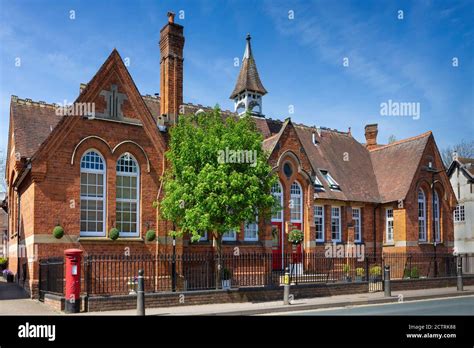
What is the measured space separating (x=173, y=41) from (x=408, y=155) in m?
17.8

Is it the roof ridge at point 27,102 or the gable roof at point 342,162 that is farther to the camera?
the gable roof at point 342,162

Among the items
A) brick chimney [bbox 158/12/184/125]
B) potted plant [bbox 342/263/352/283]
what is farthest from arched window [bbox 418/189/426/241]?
brick chimney [bbox 158/12/184/125]

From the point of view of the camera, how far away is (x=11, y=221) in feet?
93.2

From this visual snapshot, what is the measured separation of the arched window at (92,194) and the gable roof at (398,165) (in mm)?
18346

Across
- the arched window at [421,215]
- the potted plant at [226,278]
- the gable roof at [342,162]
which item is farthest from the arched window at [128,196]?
the arched window at [421,215]

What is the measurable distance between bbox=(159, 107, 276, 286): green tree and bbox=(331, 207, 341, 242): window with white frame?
36.4 feet

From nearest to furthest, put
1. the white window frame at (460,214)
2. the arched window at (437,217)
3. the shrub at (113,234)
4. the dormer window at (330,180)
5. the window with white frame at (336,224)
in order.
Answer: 1. the shrub at (113,234)
2. the window with white frame at (336,224)
3. the dormer window at (330,180)
4. the arched window at (437,217)
5. the white window frame at (460,214)

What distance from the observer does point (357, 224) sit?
32375 mm

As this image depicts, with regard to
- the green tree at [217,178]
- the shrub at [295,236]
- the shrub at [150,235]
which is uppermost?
the green tree at [217,178]

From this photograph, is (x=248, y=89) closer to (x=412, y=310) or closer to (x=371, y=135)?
(x=371, y=135)

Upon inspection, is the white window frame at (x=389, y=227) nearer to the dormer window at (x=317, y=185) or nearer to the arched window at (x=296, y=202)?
the dormer window at (x=317, y=185)

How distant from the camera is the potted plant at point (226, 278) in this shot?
20525 mm

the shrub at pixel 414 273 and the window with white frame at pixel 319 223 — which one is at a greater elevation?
the window with white frame at pixel 319 223

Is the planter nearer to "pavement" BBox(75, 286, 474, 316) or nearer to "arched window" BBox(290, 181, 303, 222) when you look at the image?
"pavement" BBox(75, 286, 474, 316)
